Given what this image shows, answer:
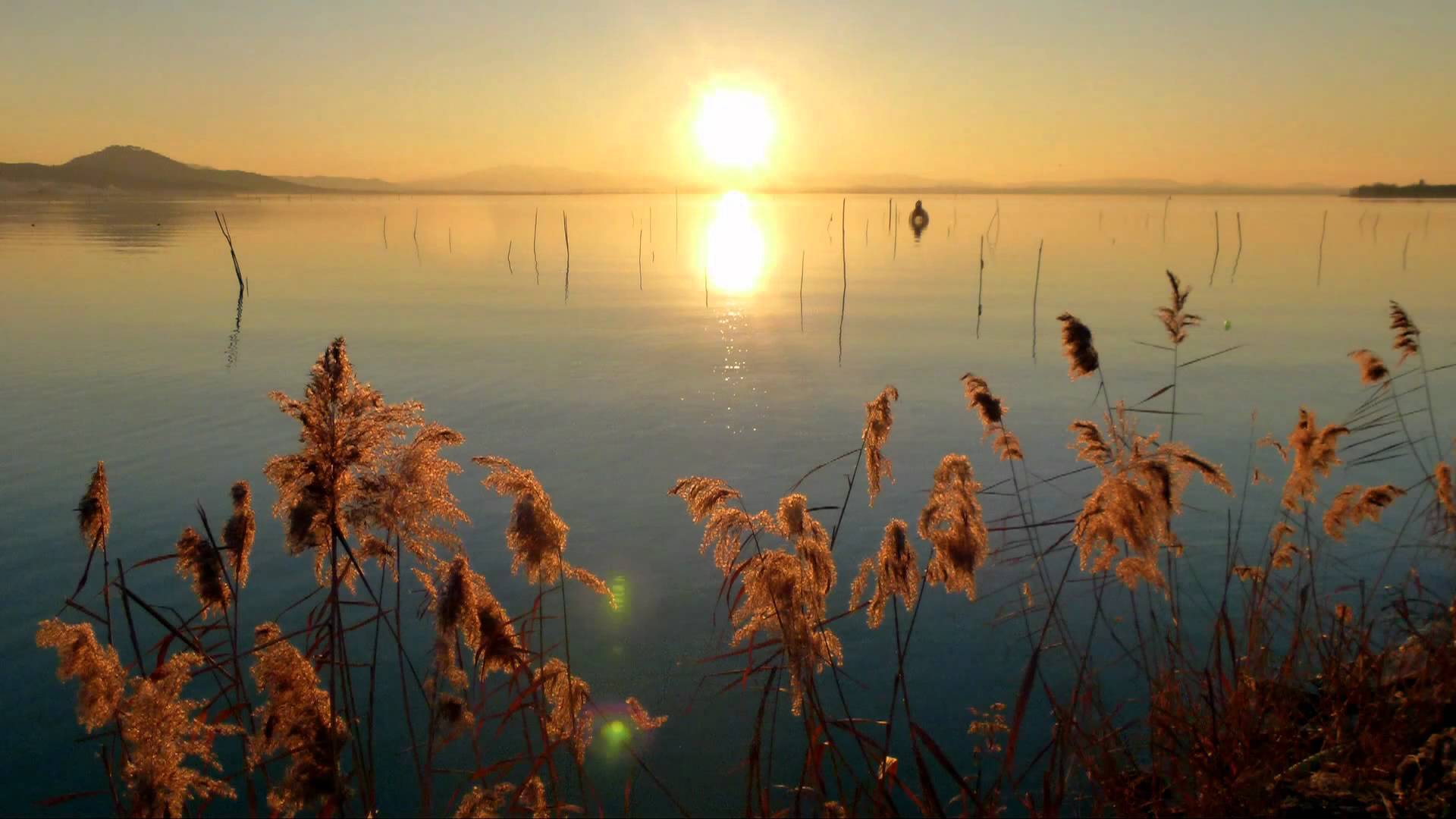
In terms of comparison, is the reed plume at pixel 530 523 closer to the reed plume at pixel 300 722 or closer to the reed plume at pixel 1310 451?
the reed plume at pixel 300 722

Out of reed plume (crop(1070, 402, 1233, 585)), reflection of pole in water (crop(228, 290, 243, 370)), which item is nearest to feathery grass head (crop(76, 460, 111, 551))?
reed plume (crop(1070, 402, 1233, 585))

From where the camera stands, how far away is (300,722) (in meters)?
2.66

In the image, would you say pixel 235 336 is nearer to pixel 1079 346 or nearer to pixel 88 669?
pixel 88 669

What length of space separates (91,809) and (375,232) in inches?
2112

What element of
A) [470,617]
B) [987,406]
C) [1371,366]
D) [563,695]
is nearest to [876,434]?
[987,406]

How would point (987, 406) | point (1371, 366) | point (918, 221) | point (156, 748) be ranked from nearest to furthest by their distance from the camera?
point (156, 748)
point (987, 406)
point (1371, 366)
point (918, 221)

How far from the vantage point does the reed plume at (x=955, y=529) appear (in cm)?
311

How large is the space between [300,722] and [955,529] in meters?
1.99

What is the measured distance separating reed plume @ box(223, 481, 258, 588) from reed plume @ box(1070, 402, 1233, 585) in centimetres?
267

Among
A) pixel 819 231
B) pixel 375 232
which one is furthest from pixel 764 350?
pixel 819 231

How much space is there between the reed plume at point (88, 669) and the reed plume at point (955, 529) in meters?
2.36

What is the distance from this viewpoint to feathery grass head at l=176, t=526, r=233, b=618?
113 inches

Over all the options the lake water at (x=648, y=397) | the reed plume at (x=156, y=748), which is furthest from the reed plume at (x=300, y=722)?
the lake water at (x=648, y=397)

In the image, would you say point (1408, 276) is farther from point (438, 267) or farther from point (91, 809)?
point (91, 809)
